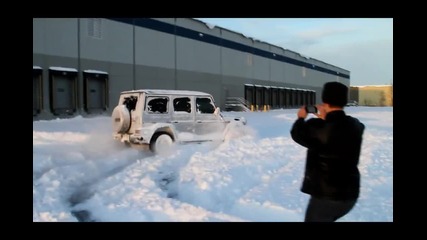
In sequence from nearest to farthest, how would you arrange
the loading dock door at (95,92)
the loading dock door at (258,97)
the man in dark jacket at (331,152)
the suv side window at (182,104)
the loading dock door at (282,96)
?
the man in dark jacket at (331,152) → the suv side window at (182,104) → the loading dock door at (95,92) → the loading dock door at (258,97) → the loading dock door at (282,96)

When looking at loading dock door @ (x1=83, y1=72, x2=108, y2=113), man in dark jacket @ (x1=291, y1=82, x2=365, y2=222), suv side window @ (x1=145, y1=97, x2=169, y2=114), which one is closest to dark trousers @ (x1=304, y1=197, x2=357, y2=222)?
man in dark jacket @ (x1=291, y1=82, x2=365, y2=222)

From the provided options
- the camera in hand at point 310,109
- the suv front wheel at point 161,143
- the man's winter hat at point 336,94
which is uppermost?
the man's winter hat at point 336,94

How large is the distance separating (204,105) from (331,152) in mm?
7113

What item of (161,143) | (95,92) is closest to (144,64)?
(95,92)

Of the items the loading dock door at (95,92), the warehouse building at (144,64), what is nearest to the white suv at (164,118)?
the warehouse building at (144,64)

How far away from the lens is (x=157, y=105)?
8.97 m

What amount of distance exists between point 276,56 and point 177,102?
843 inches

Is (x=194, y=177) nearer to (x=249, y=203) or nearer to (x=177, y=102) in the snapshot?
(x=249, y=203)

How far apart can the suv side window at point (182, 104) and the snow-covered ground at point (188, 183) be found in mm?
1054

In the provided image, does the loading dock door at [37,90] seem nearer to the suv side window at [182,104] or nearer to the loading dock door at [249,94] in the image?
the suv side window at [182,104]

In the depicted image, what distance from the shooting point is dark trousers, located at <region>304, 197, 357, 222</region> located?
2.81 m

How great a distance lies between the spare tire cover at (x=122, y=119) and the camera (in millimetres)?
8750

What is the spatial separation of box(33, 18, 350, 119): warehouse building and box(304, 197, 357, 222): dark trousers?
1226cm
